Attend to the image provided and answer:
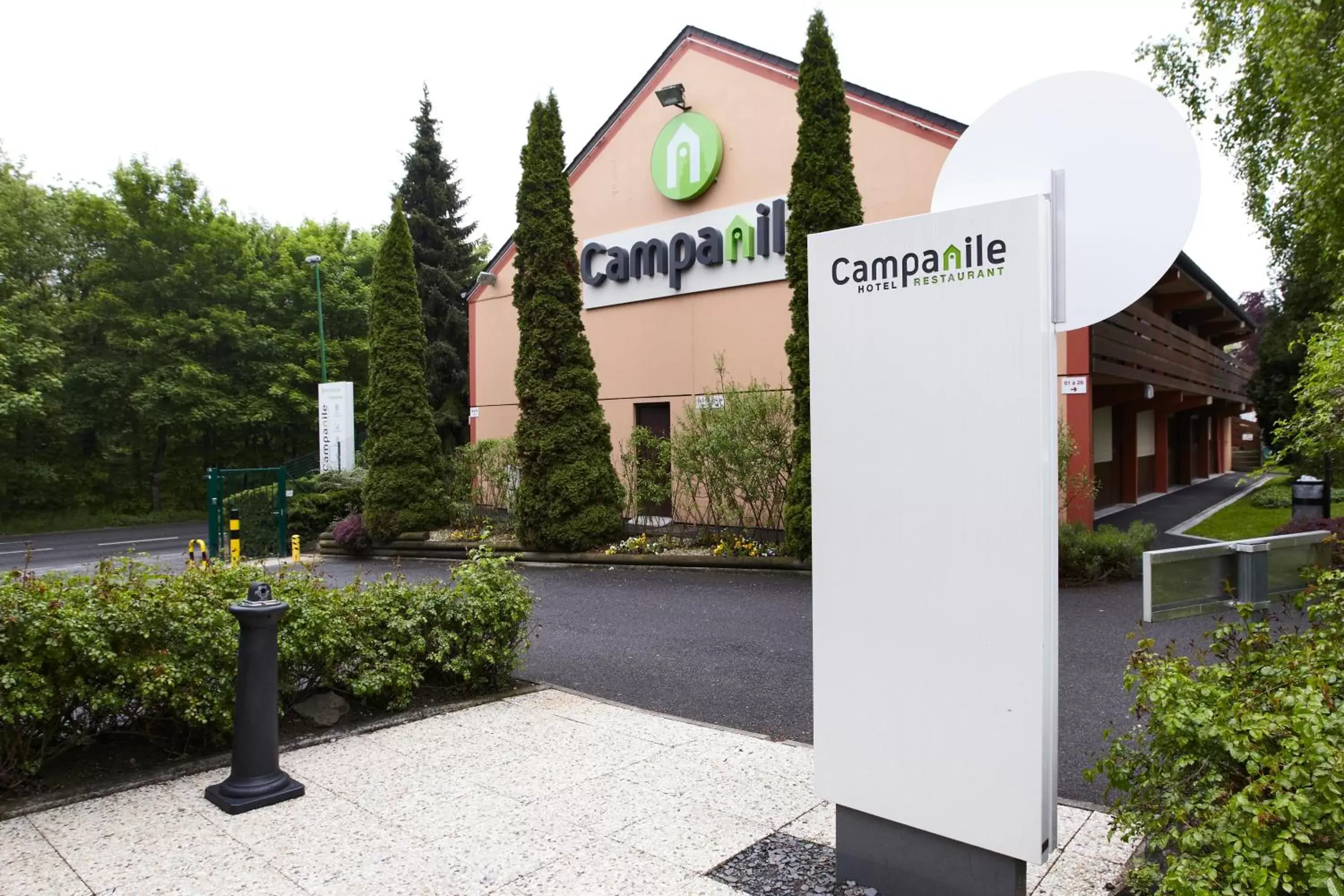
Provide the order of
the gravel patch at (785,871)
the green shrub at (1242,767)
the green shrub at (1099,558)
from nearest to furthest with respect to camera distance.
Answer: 1. the green shrub at (1242,767)
2. the gravel patch at (785,871)
3. the green shrub at (1099,558)

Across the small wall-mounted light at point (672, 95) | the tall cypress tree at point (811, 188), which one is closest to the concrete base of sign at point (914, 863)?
the tall cypress tree at point (811, 188)

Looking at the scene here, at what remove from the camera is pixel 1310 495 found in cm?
1289

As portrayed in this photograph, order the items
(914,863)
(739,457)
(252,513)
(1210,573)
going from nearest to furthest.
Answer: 1. (914,863)
2. (1210,573)
3. (739,457)
4. (252,513)

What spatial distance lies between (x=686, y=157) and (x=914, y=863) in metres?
14.9

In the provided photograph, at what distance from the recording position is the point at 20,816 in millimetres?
3717

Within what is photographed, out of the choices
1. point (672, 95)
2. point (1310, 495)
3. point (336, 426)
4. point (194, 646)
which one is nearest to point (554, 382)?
point (672, 95)

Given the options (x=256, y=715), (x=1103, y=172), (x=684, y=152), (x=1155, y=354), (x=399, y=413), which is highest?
(x=684, y=152)

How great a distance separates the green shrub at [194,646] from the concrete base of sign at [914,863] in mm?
3100

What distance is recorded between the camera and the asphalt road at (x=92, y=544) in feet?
57.8

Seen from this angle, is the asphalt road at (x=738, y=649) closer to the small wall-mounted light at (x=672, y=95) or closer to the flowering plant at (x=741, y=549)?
the flowering plant at (x=741, y=549)

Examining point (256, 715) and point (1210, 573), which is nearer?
point (1210, 573)

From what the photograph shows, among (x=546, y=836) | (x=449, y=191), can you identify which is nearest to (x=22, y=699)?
(x=546, y=836)

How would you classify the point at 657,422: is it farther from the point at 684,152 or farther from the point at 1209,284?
the point at 1209,284

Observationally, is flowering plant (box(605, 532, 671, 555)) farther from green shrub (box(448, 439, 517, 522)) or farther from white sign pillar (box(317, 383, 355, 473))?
white sign pillar (box(317, 383, 355, 473))
